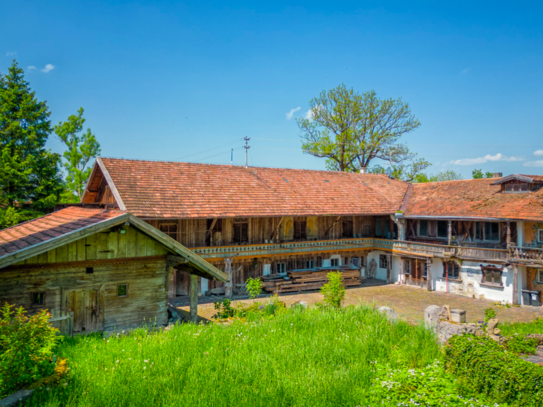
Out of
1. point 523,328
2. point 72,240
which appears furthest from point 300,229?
point 72,240

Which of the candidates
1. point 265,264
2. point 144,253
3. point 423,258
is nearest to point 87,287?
point 144,253

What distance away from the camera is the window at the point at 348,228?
29038 mm

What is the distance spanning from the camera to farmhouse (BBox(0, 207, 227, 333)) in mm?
9617

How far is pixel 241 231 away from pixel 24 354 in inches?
752

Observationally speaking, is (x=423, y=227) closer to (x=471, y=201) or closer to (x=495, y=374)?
(x=471, y=201)

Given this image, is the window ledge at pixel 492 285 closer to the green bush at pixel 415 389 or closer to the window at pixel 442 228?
the window at pixel 442 228

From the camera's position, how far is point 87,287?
10562 millimetres

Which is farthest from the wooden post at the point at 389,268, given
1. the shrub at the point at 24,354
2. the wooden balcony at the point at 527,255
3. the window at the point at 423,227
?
the shrub at the point at 24,354

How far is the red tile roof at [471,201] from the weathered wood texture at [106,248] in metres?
20.4

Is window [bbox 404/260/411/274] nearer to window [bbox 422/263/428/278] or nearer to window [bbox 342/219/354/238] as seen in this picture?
window [bbox 422/263/428/278]

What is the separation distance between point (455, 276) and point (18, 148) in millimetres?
30486

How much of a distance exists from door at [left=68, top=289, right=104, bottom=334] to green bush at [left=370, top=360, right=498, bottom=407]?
7713mm

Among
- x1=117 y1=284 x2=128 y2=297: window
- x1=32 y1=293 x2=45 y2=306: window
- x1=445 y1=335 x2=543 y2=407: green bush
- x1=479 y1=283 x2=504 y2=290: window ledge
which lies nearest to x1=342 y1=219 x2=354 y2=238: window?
x1=479 y1=283 x2=504 y2=290: window ledge

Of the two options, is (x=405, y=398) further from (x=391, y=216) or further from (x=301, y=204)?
(x=391, y=216)
